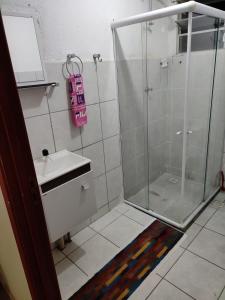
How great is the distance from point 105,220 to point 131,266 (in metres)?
0.63

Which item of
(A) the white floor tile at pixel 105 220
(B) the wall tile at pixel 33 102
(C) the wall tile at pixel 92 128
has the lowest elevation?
(A) the white floor tile at pixel 105 220

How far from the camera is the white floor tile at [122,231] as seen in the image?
2035 millimetres

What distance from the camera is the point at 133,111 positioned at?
2.38 metres

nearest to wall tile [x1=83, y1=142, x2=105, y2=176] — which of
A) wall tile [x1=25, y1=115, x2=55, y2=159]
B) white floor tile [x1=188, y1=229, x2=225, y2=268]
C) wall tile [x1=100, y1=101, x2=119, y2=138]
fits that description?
wall tile [x1=100, y1=101, x2=119, y2=138]

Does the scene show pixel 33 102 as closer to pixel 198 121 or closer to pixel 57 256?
pixel 57 256

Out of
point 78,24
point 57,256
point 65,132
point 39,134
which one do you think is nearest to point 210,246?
point 57,256

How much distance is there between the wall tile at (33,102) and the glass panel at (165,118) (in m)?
1.20

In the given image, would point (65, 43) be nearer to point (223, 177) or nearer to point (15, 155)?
point (15, 155)

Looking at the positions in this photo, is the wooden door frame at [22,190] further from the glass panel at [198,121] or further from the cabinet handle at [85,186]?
the glass panel at [198,121]

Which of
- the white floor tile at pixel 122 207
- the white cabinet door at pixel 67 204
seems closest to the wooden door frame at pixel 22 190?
the white cabinet door at pixel 67 204

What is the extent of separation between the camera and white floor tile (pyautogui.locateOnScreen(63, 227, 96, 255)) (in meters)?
1.98

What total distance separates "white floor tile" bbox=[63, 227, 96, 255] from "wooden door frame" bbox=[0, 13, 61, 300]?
0.96 meters

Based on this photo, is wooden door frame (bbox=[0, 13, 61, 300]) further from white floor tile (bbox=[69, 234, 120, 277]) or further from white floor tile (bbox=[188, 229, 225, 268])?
white floor tile (bbox=[188, 229, 225, 268])

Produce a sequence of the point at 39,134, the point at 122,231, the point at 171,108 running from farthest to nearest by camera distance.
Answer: the point at 171,108 < the point at 122,231 < the point at 39,134
